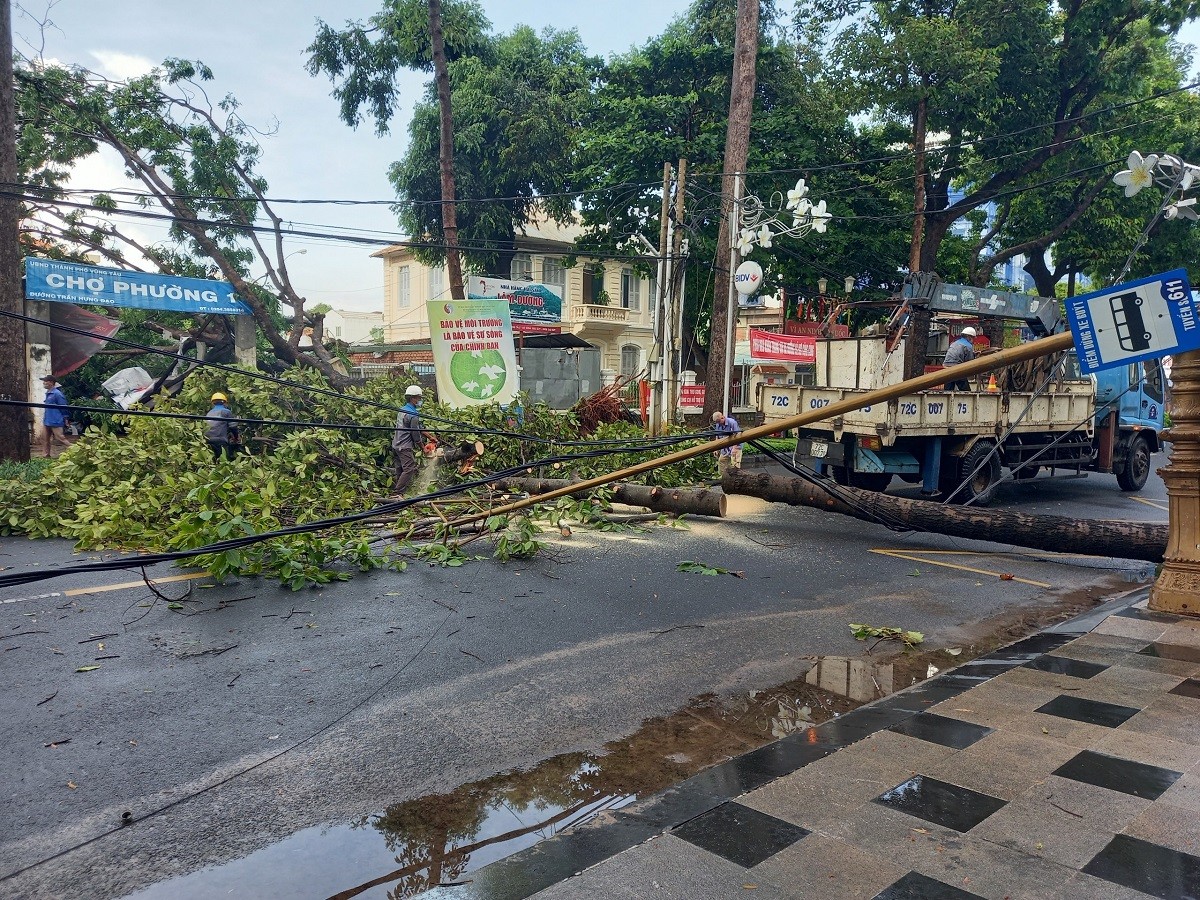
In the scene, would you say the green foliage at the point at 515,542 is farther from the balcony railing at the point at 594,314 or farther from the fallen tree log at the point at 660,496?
the balcony railing at the point at 594,314

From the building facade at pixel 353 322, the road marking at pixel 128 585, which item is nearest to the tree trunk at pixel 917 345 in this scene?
the road marking at pixel 128 585

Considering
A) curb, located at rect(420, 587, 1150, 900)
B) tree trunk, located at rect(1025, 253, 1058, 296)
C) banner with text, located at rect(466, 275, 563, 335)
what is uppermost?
tree trunk, located at rect(1025, 253, 1058, 296)

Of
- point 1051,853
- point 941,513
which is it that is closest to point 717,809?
point 1051,853

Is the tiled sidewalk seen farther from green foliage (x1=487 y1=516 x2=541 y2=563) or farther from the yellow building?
the yellow building

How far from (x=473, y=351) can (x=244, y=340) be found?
207 inches

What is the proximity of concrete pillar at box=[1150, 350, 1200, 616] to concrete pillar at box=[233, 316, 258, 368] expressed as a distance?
51.3 feet

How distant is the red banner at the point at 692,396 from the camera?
18.4 m

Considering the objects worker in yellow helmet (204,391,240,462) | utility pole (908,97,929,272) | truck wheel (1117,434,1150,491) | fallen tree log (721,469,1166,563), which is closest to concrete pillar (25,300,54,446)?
worker in yellow helmet (204,391,240,462)

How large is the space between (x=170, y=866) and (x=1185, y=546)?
7.29 meters

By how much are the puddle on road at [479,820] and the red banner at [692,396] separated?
1358 centimetres

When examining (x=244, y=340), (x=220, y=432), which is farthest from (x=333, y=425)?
(x=244, y=340)

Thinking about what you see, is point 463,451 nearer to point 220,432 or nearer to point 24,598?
point 220,432

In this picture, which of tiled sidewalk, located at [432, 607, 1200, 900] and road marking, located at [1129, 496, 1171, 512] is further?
road marking, located at [1129, 496, 1171, 512]

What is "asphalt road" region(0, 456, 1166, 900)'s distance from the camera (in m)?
3.74
